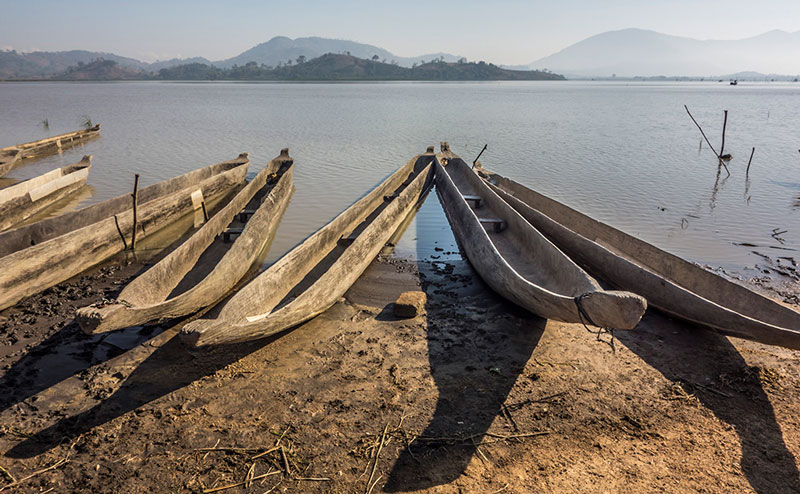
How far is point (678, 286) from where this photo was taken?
13.6ft

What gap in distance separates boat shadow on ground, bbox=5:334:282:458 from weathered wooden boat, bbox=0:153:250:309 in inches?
80.8

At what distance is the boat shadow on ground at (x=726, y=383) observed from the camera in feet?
9.58

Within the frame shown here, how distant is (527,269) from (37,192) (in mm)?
9375

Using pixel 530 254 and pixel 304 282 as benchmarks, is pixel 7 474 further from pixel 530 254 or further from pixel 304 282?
pixel 530 254

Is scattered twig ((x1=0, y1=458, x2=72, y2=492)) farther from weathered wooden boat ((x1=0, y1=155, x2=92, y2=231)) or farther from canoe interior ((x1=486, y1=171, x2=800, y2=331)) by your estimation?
weathered wooden boat ((x1=0, y1=155, x2=92, y2=231))

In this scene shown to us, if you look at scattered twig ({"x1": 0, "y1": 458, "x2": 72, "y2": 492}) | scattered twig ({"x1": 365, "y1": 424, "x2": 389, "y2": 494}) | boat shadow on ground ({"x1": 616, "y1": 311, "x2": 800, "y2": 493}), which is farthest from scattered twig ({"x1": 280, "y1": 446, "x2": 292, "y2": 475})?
boat shadow on ground ({"x1": 616, "y1": 311, "x2": 800, "y2": 493})

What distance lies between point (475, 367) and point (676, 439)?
1566 mm

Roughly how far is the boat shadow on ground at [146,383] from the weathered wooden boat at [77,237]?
2.05m

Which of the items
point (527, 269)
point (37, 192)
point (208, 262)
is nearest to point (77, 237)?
point (208, 262)

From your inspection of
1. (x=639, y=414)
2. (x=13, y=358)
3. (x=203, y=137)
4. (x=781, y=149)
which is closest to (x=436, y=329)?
(x=639, y=414)

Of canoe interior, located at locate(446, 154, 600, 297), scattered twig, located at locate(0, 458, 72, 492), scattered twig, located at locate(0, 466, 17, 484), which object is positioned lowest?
scattered twig, located at locate(0, 458, 72, 492)

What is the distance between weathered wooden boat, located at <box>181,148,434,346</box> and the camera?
3404 millimetres

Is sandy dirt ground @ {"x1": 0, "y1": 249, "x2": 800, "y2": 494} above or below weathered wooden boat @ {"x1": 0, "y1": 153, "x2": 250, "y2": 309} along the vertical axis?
below

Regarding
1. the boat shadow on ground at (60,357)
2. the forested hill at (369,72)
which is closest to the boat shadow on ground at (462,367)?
the boat shadow on ground at (60,357)
